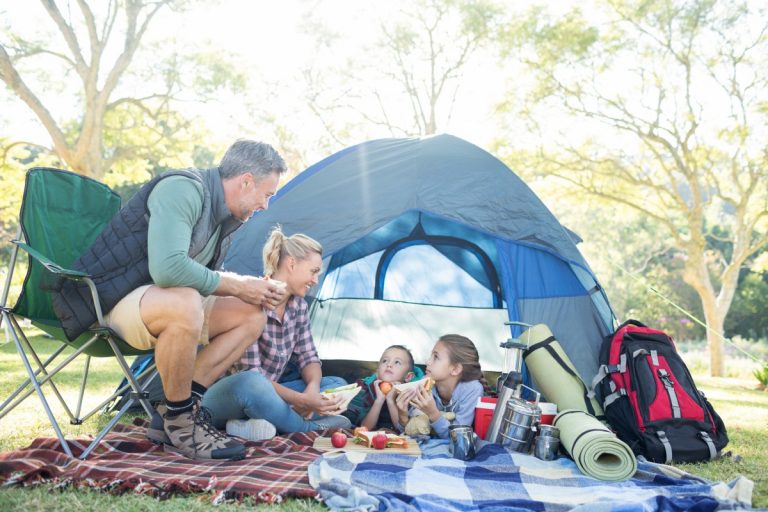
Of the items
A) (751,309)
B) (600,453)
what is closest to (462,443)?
(600,453)

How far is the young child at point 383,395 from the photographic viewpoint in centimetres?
308

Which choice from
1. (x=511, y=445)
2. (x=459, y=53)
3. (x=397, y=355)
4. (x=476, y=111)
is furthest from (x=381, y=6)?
(x=511, y=445)

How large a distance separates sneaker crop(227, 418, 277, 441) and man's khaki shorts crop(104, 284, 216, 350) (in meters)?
0.50

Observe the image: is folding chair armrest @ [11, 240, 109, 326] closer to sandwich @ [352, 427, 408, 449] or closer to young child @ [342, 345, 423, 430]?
sandwich @ [352, 427, 408, 449]

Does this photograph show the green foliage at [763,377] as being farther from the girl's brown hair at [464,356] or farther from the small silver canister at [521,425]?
the small silver canister at [521,425]

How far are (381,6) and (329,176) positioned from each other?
10243mm

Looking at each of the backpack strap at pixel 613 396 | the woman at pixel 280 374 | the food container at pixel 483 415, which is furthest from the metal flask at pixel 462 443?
the backpack strap at pixel 613 396

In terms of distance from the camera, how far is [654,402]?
285cm

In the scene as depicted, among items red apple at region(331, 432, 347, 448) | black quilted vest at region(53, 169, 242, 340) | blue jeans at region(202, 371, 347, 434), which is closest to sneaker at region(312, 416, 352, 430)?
blue jeans at region(202, 371, 347, 434)

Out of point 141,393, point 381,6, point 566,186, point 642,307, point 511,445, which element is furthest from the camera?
point 642,307

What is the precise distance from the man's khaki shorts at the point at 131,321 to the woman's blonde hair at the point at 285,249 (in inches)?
26.3

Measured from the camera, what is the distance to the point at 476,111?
12078 millimetres

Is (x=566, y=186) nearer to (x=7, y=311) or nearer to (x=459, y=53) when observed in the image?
(x=459, y=53)

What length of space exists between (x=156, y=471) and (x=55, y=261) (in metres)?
1.07
